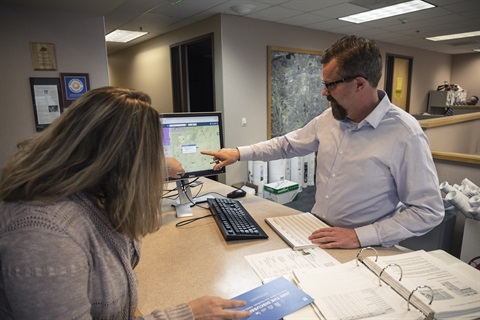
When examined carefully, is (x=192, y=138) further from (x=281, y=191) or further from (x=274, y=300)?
(x=281, y=191)

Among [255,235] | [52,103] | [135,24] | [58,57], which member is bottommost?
[255,235]

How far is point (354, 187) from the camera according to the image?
4.53 feet

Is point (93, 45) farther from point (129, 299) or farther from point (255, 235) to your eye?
point (129, 299)

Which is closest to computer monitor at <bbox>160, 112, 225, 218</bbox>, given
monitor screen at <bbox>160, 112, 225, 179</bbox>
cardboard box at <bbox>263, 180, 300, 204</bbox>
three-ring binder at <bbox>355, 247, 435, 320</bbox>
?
monitor screen at <bbox>160, 112, 225, 179</bbox>

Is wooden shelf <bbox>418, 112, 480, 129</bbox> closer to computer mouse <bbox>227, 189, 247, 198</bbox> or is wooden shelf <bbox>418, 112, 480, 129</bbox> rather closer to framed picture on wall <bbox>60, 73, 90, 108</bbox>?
computer mouse <bbox>227, 189, 247, 198</bbox>

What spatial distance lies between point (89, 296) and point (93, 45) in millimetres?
2847

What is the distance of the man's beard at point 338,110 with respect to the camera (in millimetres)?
1445

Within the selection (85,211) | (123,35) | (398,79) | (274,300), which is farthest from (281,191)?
(398,79)

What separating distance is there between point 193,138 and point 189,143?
0.03 m

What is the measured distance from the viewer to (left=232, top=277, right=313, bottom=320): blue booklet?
2.67ft

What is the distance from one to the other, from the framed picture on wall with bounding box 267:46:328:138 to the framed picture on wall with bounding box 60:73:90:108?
2.56 m

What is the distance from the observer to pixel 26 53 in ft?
8.73

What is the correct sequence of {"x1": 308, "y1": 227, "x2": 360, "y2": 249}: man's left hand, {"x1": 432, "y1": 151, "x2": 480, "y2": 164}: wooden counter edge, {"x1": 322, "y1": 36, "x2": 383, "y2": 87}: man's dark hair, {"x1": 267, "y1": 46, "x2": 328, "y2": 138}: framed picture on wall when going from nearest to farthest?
{"x1": 308, "y1": 227, "x2": 360, "y2": 249}: man's left hand
{"x1": 322, "y1": 36, "x2": 383, "y2": 87}: man's dark hair
{"x1": 432, "y1": 151, "x2": 480, "y2": 164}: wooden counter edge
{"x1": 267, "y1": 46, "x2": 328, "y2": 138}: framed picture on wall

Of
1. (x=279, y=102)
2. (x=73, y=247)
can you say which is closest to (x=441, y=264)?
(x=73, y=247)
